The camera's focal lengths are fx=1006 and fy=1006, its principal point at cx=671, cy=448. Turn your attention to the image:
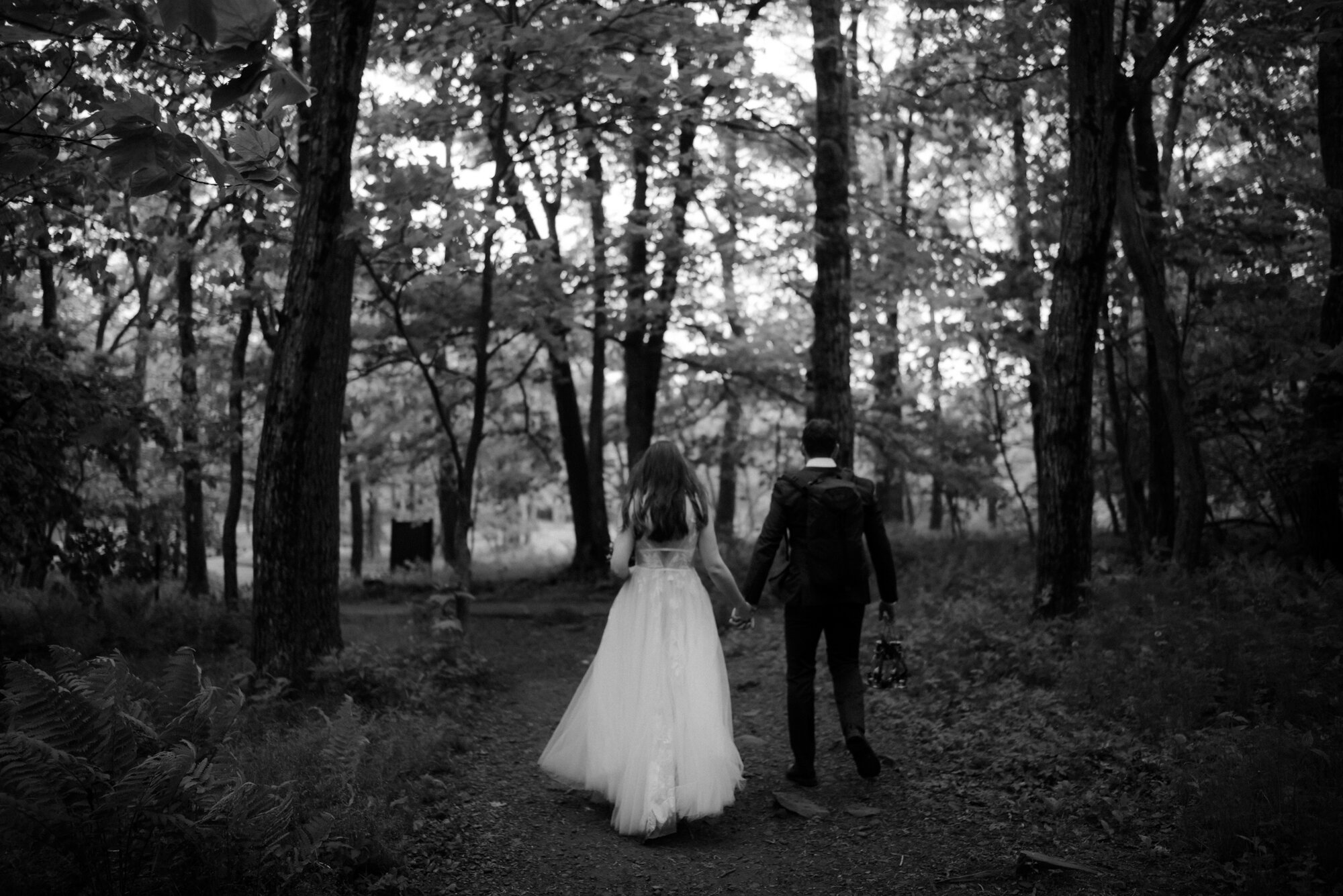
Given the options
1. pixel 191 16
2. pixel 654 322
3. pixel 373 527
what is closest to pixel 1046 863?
pixel 191 16

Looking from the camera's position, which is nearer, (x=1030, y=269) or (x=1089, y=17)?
(x=1089, y=17)

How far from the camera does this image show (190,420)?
1355 centimetres

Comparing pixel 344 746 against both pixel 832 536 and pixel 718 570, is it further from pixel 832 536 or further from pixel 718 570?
pixel 832 536

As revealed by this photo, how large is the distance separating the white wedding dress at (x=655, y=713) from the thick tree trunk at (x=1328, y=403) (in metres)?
8.01

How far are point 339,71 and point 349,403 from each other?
11.0m

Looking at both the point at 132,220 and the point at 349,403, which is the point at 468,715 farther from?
the point at 349,403

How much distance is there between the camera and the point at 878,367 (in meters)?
21.0

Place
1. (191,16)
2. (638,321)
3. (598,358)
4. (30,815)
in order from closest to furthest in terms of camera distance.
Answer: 1. (191,16)
2. (30,815)
3. (638,321)
4. (598,358)

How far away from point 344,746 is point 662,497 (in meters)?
2.41

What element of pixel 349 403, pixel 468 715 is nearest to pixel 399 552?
pixel 349 403

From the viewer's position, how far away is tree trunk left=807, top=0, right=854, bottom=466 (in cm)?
1229

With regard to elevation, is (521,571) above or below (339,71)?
below

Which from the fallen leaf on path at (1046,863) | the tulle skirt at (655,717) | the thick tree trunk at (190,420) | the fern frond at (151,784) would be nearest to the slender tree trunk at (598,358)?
the thick tree trunk at (190,420)

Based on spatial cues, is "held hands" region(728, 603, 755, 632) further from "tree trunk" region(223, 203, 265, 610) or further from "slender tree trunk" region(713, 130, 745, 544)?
"tree trunk" region(223, 203, 265, 610)
